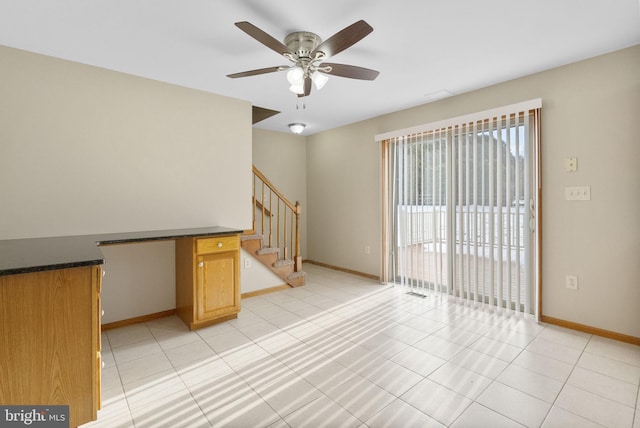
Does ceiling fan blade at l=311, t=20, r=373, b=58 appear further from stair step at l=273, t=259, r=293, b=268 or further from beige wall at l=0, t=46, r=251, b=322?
stair step at l=273, t=259, r=293, b=268

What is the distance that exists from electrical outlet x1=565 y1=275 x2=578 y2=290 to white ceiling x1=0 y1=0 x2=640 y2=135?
1967mm

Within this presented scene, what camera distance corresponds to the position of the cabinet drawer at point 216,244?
287 cm

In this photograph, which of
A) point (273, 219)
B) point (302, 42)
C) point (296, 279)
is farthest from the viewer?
point (273, 219)

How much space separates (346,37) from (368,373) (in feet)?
7.37

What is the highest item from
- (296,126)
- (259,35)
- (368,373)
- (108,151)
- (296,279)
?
(296,126)

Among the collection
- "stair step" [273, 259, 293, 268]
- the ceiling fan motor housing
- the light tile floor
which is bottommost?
the light tile floor

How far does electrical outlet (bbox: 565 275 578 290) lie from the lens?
9.18 ft

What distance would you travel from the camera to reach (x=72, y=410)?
155cm

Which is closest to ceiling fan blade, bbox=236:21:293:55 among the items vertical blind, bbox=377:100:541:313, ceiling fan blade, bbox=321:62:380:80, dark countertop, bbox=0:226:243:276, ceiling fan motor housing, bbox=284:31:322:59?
ceiling fan motor housing, bbox=284:31:322:59

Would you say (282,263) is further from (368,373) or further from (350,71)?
(350,71)

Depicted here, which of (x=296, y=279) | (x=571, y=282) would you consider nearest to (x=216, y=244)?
(x=296, y=279)

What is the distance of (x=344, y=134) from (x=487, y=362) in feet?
12.4

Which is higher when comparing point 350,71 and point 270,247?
point 350,71

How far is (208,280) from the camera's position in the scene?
293cm
